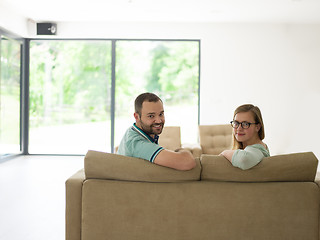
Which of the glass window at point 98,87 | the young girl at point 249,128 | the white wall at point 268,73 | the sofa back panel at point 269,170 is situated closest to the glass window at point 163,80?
the glass window at point 98,87

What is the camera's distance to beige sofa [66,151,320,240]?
1.95 meters

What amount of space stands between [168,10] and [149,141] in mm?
4828

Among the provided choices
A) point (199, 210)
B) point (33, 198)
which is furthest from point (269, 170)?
point (33, 198)

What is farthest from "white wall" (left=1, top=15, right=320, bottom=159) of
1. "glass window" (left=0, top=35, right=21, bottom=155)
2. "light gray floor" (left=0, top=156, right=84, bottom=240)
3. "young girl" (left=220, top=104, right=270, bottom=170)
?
"young girl" (left=220, top=104, right=270, bottom=170)

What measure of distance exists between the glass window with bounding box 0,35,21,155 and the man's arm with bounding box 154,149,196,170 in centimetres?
571

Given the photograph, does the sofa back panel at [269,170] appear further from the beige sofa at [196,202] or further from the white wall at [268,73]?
the white wall at [268,73]

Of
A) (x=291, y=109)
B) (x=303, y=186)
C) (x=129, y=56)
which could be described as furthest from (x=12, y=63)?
(x=303, y=186)

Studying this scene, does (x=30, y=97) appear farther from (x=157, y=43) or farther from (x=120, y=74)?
(x=157, y=43)

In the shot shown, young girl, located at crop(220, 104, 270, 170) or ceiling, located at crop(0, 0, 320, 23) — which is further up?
ceiling, located at crop(0, 0, 320, 23)

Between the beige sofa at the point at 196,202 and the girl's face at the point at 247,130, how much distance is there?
0.26 m

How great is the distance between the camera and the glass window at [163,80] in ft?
25.9

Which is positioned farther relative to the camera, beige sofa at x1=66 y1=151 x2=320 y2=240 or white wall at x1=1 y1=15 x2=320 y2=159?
white wall at x1=1 y1=15 x2=320 y2=159

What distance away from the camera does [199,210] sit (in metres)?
1.96

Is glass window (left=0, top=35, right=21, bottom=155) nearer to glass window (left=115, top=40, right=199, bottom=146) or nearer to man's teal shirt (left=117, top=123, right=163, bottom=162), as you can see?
glass window (left=115, top=40, right=199, bottom=146)
